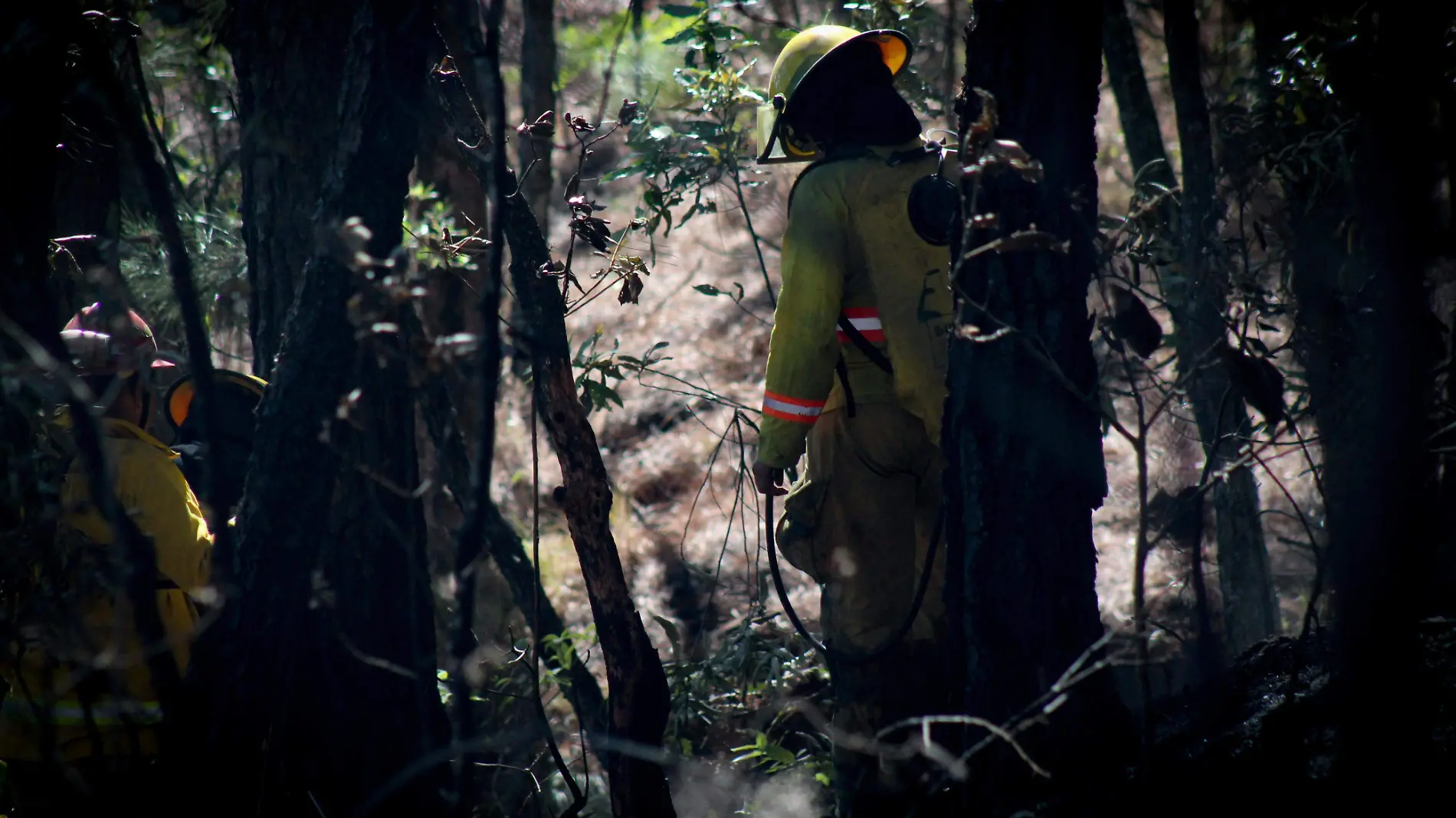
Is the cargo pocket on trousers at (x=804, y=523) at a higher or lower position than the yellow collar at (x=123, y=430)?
lower

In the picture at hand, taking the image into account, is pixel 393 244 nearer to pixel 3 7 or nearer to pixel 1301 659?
pixel 3 7

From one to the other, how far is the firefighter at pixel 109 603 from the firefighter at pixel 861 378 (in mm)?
1619

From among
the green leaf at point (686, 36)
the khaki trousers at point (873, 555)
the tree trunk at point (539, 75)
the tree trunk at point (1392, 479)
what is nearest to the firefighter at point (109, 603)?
the khaki trousers at point (873, 555)

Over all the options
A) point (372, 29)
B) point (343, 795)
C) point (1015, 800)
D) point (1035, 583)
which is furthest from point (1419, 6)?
point (343, 795)

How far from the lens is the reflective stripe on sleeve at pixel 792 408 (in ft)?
10.2

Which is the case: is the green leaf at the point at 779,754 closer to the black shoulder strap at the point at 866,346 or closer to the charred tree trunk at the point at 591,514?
the charred tree trunk at the point at 591,514

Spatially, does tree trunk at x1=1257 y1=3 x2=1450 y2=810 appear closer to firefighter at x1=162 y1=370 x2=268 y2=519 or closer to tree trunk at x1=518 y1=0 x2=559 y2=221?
firefighter at x1=162 y1=370 x2=268 y2=519

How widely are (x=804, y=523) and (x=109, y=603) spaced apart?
1.98m

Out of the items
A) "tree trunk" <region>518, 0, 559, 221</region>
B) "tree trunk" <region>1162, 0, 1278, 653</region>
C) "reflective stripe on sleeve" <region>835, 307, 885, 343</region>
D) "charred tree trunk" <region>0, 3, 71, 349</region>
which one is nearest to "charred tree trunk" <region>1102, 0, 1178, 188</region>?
"tree trunk" <region>1162, 0, 1278, 653</region>

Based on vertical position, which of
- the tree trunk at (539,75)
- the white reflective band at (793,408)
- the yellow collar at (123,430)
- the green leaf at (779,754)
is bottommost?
the green leaf at (779,754)

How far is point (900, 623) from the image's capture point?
337 cm

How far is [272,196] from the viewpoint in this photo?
3.15 m

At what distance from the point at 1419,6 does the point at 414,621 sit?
6.90ft

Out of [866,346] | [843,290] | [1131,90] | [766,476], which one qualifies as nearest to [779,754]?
[766,476]
